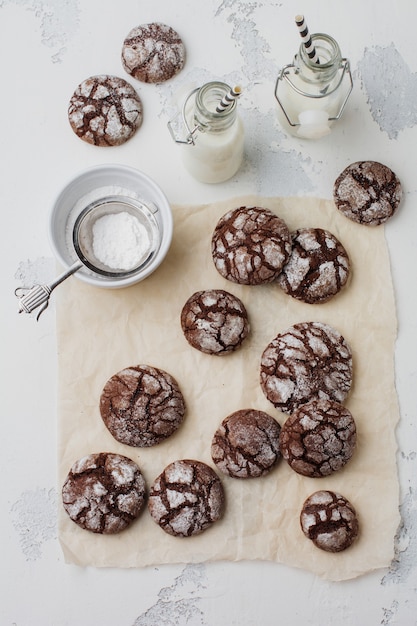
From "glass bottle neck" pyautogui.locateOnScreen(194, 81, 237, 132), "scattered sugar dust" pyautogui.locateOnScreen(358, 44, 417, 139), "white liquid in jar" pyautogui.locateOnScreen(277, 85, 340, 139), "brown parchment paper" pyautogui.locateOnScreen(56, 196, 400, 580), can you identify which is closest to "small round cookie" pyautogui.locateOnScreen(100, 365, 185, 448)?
"brown parchment paper" pyautogui.locateOnScreen(56, 196, 400, 580)

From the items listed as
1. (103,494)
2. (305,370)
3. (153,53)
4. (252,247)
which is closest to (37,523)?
(103,494)

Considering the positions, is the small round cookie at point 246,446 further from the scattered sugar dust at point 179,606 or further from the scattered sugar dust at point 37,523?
the scattered sugar dust at point 37,523

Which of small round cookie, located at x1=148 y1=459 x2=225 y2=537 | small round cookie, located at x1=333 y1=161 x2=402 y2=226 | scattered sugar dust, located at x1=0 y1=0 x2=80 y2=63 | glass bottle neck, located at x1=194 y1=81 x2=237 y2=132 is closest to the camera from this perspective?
glass bottle neck, located at x1=194 y1=81 x2=237 y2=132

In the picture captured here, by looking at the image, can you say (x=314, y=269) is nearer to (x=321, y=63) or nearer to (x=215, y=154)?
(x=215, y=154)

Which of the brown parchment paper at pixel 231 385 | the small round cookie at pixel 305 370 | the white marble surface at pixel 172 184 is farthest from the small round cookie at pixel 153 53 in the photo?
the small round cookie at pixel 305 370

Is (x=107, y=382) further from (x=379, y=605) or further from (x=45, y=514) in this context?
(x=379, y=605)

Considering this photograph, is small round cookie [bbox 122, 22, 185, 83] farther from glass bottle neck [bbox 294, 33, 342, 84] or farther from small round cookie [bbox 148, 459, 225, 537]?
small round cookie [bbox 148, 459, 225, 537]

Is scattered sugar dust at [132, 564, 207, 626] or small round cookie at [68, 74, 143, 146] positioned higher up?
small round cookie at [68, 74, 143, 146]
